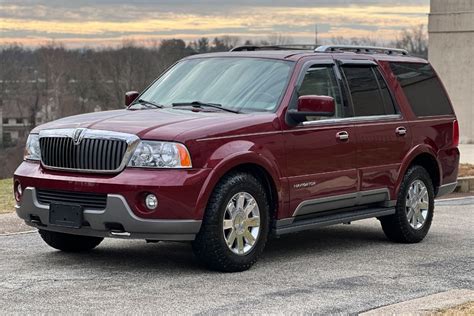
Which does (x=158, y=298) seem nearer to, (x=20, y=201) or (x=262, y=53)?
(x=20, y=201)

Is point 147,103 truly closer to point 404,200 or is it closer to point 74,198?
point 74,198

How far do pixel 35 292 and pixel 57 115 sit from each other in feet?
464

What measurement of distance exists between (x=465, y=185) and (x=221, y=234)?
9434mm

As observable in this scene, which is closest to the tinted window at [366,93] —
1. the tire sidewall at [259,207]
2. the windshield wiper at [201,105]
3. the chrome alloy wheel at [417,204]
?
the chrome alloy wheel at [417,204]

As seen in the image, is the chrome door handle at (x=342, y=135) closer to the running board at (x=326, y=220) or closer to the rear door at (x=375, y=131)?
the rear door at (x=375, y=131)

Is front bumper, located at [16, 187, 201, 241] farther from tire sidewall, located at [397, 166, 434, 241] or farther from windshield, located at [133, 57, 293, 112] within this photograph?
tire sidewall, located at [397, 166, 434, 241]

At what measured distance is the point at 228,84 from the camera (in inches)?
369

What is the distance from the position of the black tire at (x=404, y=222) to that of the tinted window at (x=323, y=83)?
1.26 meters

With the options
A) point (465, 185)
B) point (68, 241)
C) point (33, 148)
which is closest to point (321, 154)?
point (68, 241)

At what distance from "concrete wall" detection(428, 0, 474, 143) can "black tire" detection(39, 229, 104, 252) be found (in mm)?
19612

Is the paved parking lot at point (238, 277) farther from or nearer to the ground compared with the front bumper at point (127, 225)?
nearer to the ground

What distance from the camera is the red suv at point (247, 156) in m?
8.00

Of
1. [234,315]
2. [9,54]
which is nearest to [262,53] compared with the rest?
[234,315]

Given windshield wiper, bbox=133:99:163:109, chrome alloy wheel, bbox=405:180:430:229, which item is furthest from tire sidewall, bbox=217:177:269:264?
chrome alloy wheel, bbox=405:180:430:229
